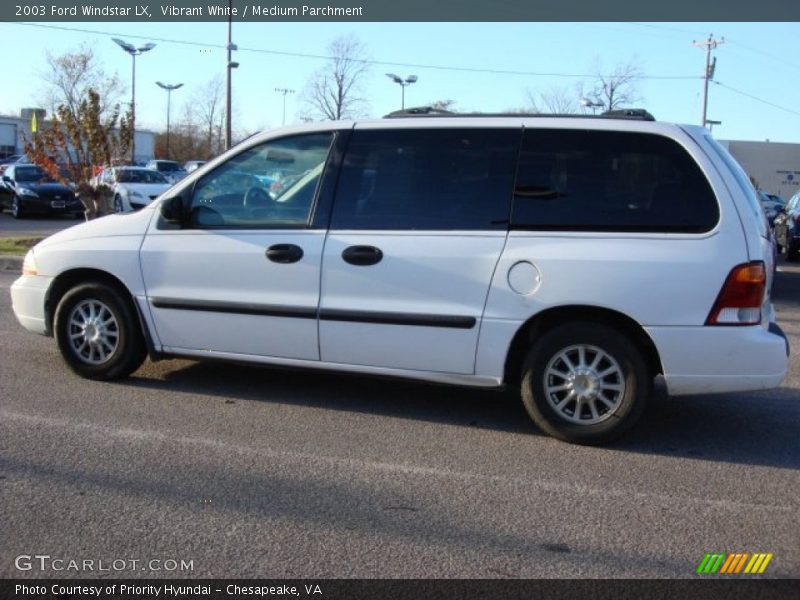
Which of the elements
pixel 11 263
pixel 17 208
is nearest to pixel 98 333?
pixel 11 263

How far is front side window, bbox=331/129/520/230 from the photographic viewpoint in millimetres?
5305

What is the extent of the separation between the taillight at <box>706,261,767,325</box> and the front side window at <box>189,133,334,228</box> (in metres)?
2.55

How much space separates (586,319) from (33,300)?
396 centimetres

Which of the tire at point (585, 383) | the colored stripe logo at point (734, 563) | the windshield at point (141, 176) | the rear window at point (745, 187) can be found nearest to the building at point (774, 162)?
the windshield at point (141, 176)

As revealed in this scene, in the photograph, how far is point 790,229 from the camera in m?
16.9

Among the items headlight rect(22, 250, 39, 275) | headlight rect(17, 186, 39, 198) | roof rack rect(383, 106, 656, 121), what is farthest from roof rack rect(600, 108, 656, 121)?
headlight rect(17, 186, 39, 198)

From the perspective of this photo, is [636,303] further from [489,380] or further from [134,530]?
[134,530]

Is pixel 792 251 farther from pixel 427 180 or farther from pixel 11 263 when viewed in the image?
pixel 11 263

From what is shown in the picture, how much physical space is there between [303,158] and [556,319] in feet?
6.45

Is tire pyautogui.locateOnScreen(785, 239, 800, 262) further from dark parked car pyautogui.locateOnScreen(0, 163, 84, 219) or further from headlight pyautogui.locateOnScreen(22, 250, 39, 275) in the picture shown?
dark parked car pyautogui.locateOnScreen(0, 163, 84, 219)

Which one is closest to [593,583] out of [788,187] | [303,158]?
[303,158]

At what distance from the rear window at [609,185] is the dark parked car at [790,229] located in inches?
518

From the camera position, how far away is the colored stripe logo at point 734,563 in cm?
363

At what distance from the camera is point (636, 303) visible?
4945 mm
